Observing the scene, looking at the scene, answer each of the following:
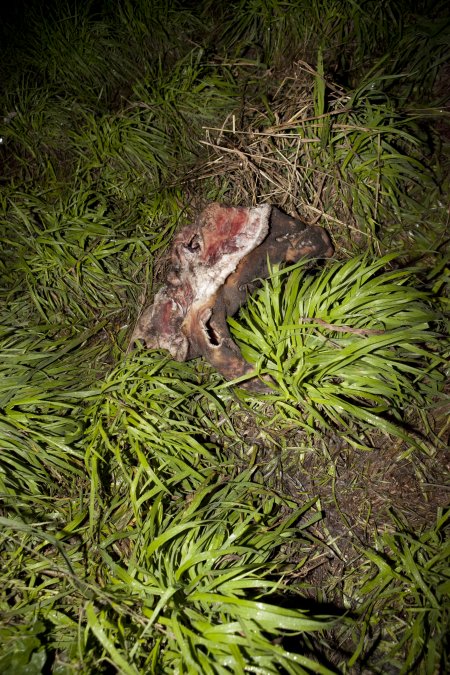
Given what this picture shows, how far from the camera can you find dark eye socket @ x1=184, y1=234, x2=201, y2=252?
2064 millimetres

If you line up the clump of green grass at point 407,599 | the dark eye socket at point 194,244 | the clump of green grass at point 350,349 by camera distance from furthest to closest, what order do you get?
the dark eye socket at point 194,244, the clump of green grass at point 350,349, the clump of green grass at point 407,599

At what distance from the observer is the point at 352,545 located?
1.79m

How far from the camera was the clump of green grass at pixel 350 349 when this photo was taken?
1872 mm

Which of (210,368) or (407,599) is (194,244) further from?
(407,599)

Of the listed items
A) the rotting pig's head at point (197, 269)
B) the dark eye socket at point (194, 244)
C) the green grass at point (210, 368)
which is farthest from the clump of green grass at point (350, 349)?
the dark eye socket at point (194, 244)

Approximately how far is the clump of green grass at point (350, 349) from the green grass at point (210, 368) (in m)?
0.01

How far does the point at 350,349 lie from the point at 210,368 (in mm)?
801

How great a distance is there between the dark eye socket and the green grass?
0.41 metres

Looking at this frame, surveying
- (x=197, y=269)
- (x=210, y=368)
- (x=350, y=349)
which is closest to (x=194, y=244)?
(x=197, y=269)

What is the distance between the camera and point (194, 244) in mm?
2080

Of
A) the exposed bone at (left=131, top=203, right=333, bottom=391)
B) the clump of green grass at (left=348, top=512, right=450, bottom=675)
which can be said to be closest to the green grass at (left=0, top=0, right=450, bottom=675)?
the clump of green grass at (left=348, top=512, right=450, bottom=675)

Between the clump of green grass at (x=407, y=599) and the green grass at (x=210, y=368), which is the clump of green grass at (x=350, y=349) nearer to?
the green grass at (x=210, y=368)

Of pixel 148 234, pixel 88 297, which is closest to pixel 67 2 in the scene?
pixel 148 234

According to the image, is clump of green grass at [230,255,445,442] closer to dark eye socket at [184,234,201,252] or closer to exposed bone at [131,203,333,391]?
exposed bone at [131,203,333,391]
